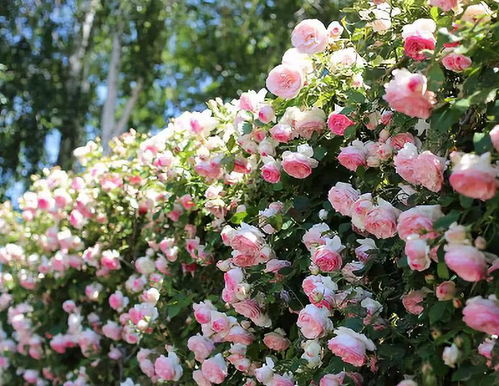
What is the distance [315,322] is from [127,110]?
334 inches

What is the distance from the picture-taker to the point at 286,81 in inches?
78.0

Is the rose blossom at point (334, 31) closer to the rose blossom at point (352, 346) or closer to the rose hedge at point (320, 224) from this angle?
the rose hedge at point (320, 224)

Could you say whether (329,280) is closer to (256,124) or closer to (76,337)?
(256,124)

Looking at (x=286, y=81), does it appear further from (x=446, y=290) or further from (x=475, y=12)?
(x=446, y=290)

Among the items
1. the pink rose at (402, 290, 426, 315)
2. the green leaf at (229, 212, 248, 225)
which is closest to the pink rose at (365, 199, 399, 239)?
the pink rose at (402, 290, 426, 315)

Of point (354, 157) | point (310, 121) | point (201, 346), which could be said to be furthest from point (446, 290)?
point (201, 346)

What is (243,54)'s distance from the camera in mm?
10023

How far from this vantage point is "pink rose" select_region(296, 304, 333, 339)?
1.80m

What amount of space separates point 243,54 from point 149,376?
7.55m

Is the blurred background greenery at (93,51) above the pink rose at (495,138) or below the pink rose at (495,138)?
below

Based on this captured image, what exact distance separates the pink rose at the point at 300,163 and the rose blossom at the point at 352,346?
501mm

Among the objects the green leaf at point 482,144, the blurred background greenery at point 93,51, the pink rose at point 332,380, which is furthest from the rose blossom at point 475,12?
the blurred background greenery at point 93,51

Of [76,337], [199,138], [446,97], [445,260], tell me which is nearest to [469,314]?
[445,260]

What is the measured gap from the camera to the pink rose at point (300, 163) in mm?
2006
